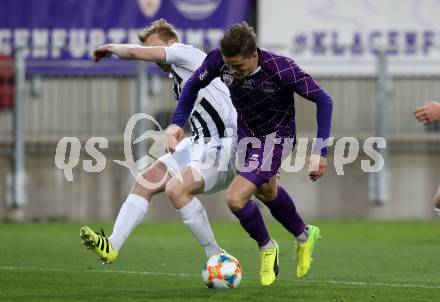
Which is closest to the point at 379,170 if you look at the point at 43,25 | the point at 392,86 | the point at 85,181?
the point at 392,86

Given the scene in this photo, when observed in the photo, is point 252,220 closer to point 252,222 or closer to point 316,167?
point 252,222

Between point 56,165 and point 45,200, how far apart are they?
22.1 inches

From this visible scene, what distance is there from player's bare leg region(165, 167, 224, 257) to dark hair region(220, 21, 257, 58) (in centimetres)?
121

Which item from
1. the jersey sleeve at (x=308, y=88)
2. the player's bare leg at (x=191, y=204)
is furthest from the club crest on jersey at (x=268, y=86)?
the player's bare leg at (x=191, y=204)

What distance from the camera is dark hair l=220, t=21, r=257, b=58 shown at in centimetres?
924

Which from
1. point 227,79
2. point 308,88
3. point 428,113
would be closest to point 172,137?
point 227,79

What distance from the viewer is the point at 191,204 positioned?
10.0 m

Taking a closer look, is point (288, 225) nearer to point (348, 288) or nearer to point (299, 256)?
point (299, 256)

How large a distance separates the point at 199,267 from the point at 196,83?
8.33ft

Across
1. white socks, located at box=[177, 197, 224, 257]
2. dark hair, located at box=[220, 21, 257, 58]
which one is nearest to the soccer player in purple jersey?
dark hair, located at box=[220, 21, 257, 58]

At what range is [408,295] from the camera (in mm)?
9258

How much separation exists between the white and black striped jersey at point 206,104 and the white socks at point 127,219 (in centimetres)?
74

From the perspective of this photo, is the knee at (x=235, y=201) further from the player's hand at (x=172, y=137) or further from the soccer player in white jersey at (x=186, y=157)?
the player's hand at (x=172, y=137)

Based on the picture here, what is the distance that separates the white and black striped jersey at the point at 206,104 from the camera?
1034cm
